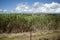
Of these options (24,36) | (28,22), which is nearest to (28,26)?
(28,22)

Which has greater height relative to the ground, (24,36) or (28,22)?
(28,22)

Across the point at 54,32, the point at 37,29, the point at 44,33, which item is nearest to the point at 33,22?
the point at 37,29

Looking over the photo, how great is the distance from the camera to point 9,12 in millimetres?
1830

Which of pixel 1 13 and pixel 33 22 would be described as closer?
pixel 1 13

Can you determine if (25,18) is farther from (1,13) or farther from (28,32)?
(1,13)

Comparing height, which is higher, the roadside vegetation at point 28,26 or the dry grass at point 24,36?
the roadside vegetation at point 28,26

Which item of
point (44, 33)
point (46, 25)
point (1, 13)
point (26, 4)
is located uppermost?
point (26, 4)

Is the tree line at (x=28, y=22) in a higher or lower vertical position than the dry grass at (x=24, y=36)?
higher

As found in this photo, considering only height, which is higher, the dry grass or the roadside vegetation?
the roadside vegetation

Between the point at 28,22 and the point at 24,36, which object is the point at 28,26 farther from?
the point at 24,36

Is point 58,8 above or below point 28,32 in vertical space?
above

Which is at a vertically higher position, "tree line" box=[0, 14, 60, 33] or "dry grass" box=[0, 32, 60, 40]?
"tree line" box=[0, 14, 60, 33]

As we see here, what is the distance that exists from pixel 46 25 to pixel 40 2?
1.23 ft

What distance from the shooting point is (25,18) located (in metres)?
1.89
